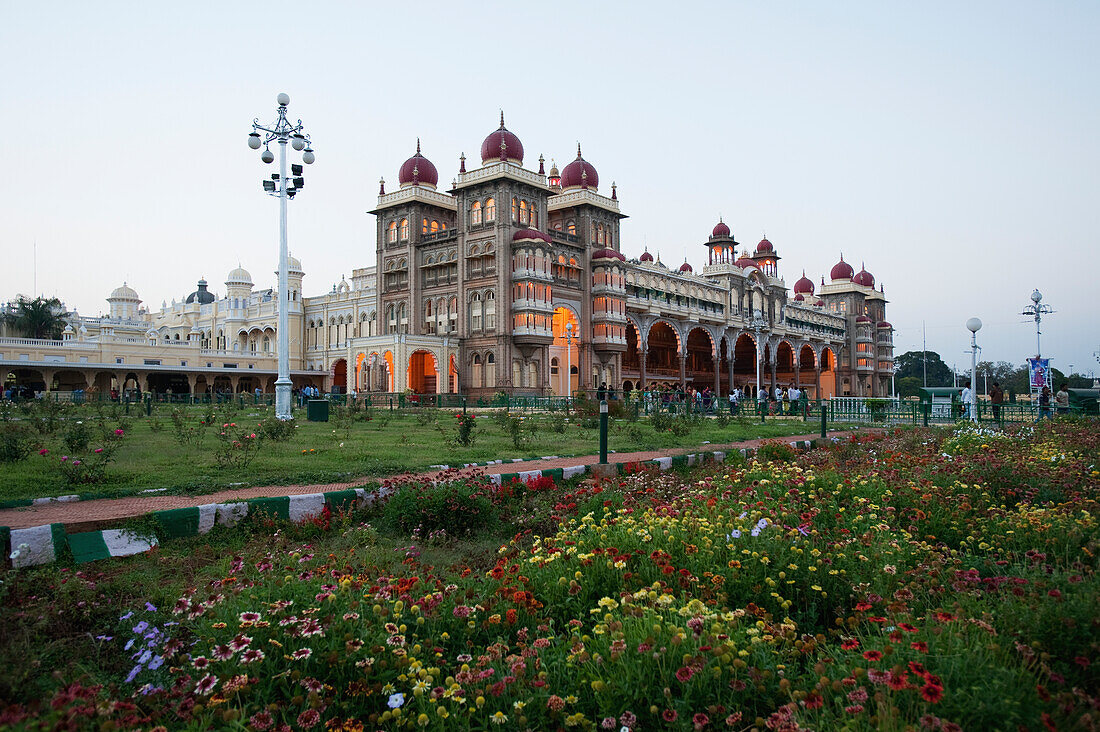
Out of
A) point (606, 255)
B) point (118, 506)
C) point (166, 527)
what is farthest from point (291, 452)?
point (606, 255)

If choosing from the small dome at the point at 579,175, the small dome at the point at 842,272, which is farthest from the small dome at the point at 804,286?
the small dome at the point at 579,175

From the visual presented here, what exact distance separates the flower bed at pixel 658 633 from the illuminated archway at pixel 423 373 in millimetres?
41329

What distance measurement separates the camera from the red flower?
2.42 m

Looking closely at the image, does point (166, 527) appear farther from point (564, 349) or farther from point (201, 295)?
point (201, 295)

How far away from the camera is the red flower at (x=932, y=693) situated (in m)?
2.42

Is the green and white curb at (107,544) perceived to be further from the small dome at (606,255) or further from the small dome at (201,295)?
the small dome at (201,295)

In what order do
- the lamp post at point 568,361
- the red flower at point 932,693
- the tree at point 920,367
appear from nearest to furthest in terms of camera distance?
1. the red flower at point 932,693
2. the lamp post at point 568,361
3. the tree at point 920,367

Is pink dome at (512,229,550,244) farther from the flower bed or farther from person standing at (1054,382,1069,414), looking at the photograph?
the flower bed

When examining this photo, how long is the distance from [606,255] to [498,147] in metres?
A: 10.6

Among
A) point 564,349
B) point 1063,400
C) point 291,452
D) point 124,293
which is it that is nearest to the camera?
point 291,452

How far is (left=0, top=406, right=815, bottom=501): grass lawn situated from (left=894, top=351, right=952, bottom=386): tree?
122 meters

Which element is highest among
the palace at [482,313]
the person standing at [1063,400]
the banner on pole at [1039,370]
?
the palace at [482,313]

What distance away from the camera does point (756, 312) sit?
213ft

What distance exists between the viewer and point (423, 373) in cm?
4828
